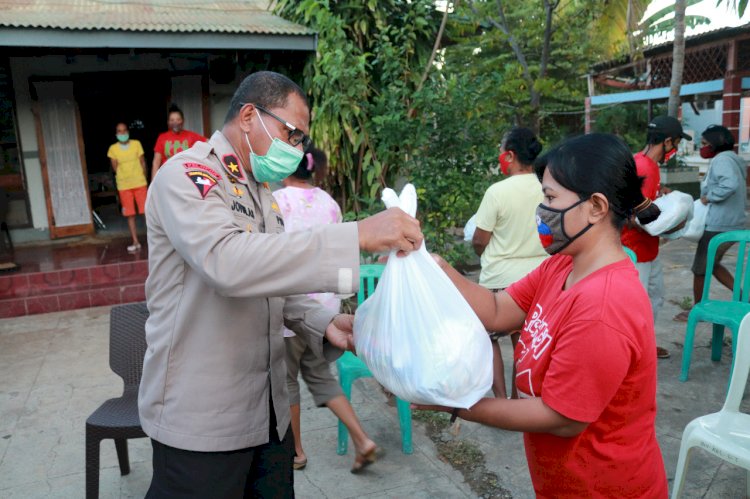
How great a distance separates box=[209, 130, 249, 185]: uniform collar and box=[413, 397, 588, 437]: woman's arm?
841 millimetres

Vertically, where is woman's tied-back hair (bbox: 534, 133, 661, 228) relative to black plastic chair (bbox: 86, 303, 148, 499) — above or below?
above

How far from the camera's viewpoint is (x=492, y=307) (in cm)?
194

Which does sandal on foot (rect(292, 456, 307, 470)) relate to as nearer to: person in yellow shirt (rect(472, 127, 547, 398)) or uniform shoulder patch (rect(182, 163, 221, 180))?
person in yellow shirt (rect(472, 127, 547, 398))

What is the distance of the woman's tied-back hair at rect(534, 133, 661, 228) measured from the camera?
151 centimetres

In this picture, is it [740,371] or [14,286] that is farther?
[14,286]

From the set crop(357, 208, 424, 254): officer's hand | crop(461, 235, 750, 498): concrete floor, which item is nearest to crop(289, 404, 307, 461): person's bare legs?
crop(461, 235, 750, 498): concrete floor

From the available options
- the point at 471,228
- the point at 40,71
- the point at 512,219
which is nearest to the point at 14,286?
the point at 40,71

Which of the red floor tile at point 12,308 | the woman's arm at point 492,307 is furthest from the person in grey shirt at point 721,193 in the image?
the red floor tile at point 12,308

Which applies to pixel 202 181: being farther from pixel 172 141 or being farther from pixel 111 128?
pixel 111 128

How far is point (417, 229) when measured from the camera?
149cm

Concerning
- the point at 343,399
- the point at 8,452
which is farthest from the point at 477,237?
the point at 8,452

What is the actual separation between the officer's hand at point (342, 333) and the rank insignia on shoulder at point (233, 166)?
0.54 meters

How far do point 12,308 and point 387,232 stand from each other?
239 inches

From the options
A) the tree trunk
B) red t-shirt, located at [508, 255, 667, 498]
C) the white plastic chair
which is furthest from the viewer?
the tree trunk
